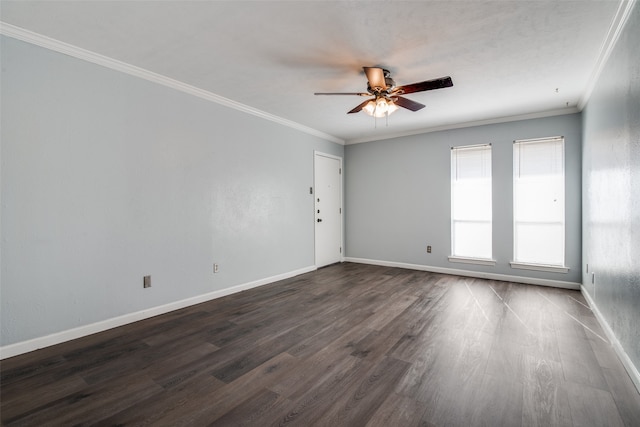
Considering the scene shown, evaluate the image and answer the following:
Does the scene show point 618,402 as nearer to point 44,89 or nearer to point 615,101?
point 615,101

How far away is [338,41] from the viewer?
2477mm

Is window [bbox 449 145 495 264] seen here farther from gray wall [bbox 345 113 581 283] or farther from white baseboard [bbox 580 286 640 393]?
white baseboard [bbox 580 286 640 393]

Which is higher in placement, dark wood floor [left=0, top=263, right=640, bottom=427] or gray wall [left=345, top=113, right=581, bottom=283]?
gray wall [left=345, top=113, right=581, bottom=283]

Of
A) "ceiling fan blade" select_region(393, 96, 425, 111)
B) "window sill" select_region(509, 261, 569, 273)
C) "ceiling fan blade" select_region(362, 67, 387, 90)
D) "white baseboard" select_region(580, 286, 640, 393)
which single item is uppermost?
"ceiling fan blade" select_region(362, 67, 387, 90)

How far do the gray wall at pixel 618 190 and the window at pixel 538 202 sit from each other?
1037 millimetres

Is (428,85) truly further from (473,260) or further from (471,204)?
(473,260)

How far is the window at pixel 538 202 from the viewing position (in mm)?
4324

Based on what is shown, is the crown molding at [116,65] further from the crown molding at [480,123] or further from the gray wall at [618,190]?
the gray wall at [618,190]

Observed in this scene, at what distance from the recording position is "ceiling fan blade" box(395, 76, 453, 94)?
2.54 meters

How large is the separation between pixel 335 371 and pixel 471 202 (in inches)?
159

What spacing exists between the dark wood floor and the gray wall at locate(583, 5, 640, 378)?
0.37m

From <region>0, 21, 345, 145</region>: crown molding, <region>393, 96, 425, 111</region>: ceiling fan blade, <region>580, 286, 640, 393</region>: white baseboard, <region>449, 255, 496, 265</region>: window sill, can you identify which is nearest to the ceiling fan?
<region>393, 96, 425, 111</region>: ceiling fan blade

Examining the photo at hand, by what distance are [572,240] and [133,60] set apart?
19.5 feet

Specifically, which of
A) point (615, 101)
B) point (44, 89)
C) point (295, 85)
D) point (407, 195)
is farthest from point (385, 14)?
point (407, 195)
